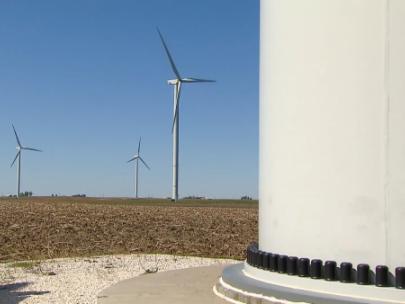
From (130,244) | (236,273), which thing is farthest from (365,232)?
(130,244)

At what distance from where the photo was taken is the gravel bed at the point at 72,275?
409 inches

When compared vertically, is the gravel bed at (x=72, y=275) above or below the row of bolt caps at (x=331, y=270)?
below

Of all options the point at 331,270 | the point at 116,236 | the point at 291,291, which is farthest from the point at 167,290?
the point at 116,236

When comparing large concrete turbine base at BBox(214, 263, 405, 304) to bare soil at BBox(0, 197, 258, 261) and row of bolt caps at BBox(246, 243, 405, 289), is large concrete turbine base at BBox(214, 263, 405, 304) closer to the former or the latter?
row of bolt caps at BBox(246, 243, 405, 289)

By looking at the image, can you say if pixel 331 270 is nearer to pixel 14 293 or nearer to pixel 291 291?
pixel 291 291

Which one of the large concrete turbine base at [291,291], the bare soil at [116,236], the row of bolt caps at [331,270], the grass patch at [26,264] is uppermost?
the row of bolt caps at [331,270]

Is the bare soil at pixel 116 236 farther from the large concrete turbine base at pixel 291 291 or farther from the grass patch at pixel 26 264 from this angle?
the large concrete turbine base at pixel 291 291

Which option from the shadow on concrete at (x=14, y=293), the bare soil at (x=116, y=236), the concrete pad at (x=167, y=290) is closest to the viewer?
the concrete pad at (x=167, y=290)

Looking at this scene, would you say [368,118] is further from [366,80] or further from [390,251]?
[390,251]

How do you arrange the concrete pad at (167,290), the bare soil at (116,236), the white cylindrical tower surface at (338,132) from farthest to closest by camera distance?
1. the bare soil at (116,236)
2. the concrete pad at (167,290)
3. the white cylindrical tower surface at (338,132)

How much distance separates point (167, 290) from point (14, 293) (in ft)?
9.90

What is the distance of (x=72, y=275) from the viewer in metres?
13.3

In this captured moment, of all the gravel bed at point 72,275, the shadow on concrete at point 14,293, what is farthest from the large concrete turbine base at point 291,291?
the shadow on concrete at point 14,293

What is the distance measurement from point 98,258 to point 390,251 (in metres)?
10.9
